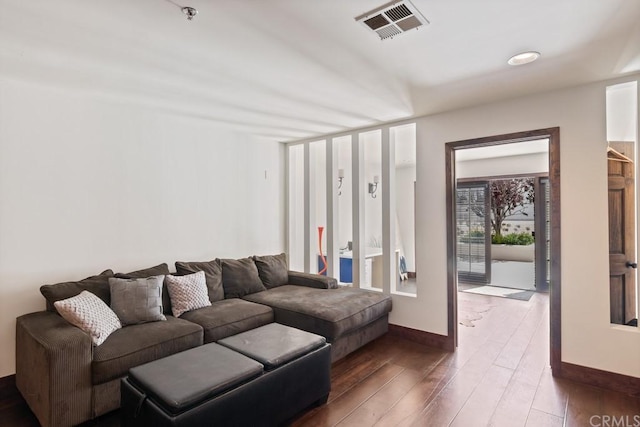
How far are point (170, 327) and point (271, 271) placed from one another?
5.24 ft

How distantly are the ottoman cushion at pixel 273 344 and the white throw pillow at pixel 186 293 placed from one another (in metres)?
0.84

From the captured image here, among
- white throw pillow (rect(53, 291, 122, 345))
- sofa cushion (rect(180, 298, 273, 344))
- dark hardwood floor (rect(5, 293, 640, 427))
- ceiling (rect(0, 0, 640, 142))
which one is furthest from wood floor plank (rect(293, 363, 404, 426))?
ceiling (rect(0, 0, 640, 142))

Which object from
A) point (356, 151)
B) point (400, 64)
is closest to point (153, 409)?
point (400, 64)

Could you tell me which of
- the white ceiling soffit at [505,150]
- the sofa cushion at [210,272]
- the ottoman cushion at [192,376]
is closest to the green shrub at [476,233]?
the white ceiling soffit at [505,150]

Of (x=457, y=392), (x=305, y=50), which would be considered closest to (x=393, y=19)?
(x=305, y=50)

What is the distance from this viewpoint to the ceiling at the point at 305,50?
5.73 feet

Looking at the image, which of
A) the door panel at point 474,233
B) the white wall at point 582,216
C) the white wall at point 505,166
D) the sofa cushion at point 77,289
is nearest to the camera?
the sofa cushion at point 77,289

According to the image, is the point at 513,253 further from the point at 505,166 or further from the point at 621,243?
the point at 621,243

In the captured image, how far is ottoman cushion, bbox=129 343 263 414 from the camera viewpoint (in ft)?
5.80

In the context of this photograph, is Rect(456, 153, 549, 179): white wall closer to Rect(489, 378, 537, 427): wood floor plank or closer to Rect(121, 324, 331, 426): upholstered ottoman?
Rect(489, 378, 537, 427): wood floor plank

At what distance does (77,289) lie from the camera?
2723mm

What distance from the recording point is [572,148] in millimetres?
2881

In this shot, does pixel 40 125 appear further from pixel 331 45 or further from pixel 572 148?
pixel 572 148

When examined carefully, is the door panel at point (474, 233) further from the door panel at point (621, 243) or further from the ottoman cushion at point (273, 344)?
the ottoman cushion at point (273, 344)
